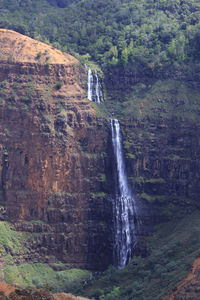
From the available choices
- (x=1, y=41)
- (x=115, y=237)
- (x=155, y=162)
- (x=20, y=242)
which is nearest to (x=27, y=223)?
(x=20, y=242)

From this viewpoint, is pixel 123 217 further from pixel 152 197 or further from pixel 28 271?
pixel 28 271

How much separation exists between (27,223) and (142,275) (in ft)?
36.1

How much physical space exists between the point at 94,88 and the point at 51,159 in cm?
992

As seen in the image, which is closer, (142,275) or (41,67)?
(142,275)

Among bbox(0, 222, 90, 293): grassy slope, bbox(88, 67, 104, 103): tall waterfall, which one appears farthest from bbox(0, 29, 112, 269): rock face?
bbox(88, 67, 104, 103): tall waterfall

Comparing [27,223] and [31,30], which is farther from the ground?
[31,30]

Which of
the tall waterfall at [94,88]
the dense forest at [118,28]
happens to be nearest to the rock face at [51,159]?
the tall waterfall at [94,88]

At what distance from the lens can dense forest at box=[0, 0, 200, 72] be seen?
69688 millimetres

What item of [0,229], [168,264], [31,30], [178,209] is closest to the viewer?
[168,264]

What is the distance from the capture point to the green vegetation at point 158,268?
166 feet

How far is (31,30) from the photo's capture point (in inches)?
2830

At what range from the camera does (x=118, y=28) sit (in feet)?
247

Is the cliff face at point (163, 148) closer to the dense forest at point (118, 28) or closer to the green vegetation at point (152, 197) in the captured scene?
the green vegetation at point (152, 197)

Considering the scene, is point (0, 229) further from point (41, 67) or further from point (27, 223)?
point (41, 67)
